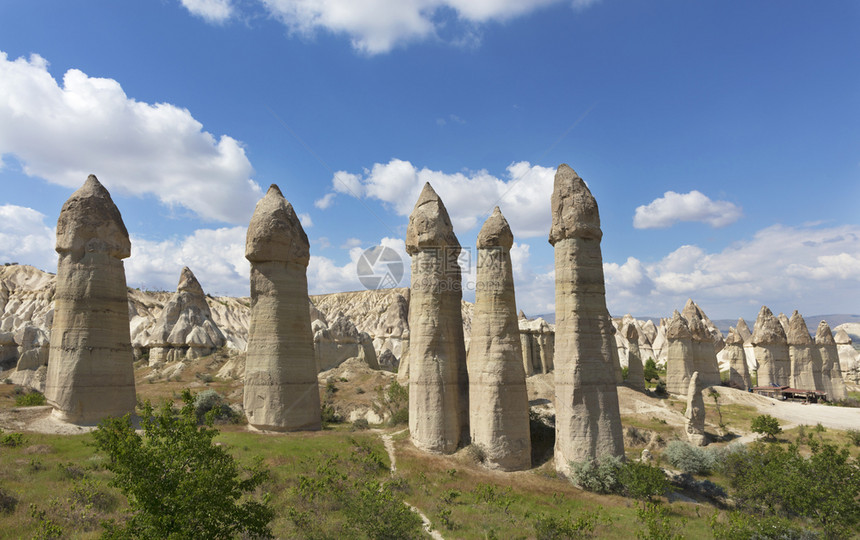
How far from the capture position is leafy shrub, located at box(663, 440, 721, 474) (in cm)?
2306

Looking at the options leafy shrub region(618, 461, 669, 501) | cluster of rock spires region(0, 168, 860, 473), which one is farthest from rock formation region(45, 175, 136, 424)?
leafy shrub region(618, 461, 669, 501)

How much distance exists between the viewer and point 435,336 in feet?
74.5

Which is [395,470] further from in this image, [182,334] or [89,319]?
[182,334]

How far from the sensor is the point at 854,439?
93.6 feet

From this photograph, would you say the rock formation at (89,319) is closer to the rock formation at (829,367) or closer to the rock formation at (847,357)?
the rock formation at (829,367)

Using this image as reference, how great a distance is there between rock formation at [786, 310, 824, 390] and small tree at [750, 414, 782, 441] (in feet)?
67.6

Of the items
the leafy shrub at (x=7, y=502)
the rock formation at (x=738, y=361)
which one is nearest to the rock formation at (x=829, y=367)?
the rock formation at (x=738, y=361)

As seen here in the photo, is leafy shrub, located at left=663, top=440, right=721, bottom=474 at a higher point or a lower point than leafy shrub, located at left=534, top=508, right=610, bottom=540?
lower

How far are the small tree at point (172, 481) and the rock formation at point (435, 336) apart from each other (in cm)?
1271

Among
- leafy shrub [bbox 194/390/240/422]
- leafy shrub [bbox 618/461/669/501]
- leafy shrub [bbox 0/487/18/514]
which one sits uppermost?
leafy shrub [bbox 194/390/240/422]

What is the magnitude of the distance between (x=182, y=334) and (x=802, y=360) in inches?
2256

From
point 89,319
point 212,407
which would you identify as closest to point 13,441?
point 89,319

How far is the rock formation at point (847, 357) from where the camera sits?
61438 millimetres

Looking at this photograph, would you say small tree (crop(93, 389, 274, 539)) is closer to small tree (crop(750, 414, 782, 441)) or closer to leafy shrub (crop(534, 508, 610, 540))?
leafy shrub (crop(534, 508, 610, 540))
